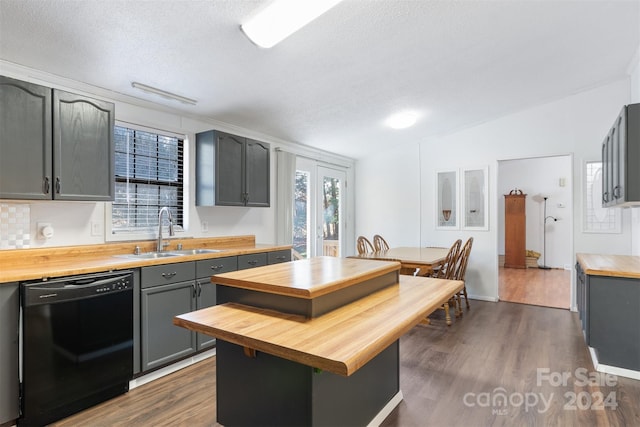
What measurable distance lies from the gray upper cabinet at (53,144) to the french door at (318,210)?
2722 mm

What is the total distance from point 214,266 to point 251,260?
44cm

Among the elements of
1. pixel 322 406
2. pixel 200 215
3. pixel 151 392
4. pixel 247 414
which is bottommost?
pixel 151 392

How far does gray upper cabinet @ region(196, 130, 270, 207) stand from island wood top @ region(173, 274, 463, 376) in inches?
76.9

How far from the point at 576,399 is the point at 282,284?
2.24 metres

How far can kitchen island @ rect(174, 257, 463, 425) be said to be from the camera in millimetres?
1199

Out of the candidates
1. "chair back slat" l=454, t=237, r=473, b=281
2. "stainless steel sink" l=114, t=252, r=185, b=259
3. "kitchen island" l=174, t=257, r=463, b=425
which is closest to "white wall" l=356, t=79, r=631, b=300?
"chair back slat" l=454, t=237, r=473, b=281

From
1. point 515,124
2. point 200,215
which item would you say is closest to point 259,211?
point 200,215

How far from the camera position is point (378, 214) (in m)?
6.16

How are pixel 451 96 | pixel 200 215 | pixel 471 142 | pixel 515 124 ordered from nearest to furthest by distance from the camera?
1. pixel 200 215
2. pixel 451 96
3. pixel 515 124
4. pixel 471 142

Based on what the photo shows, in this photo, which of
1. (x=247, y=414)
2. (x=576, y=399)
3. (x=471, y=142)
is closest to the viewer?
(x=247, y=414)

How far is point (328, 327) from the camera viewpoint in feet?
4.36

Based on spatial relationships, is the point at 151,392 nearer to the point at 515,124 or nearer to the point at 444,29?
the point at 444,29

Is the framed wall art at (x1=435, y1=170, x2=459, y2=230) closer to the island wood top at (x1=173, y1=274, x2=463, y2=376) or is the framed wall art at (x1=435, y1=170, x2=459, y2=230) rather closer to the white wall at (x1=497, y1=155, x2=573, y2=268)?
the white wall at (x1=497, y1=155, x2=573, y2=268)

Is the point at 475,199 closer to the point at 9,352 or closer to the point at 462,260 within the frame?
the point at 462,260
